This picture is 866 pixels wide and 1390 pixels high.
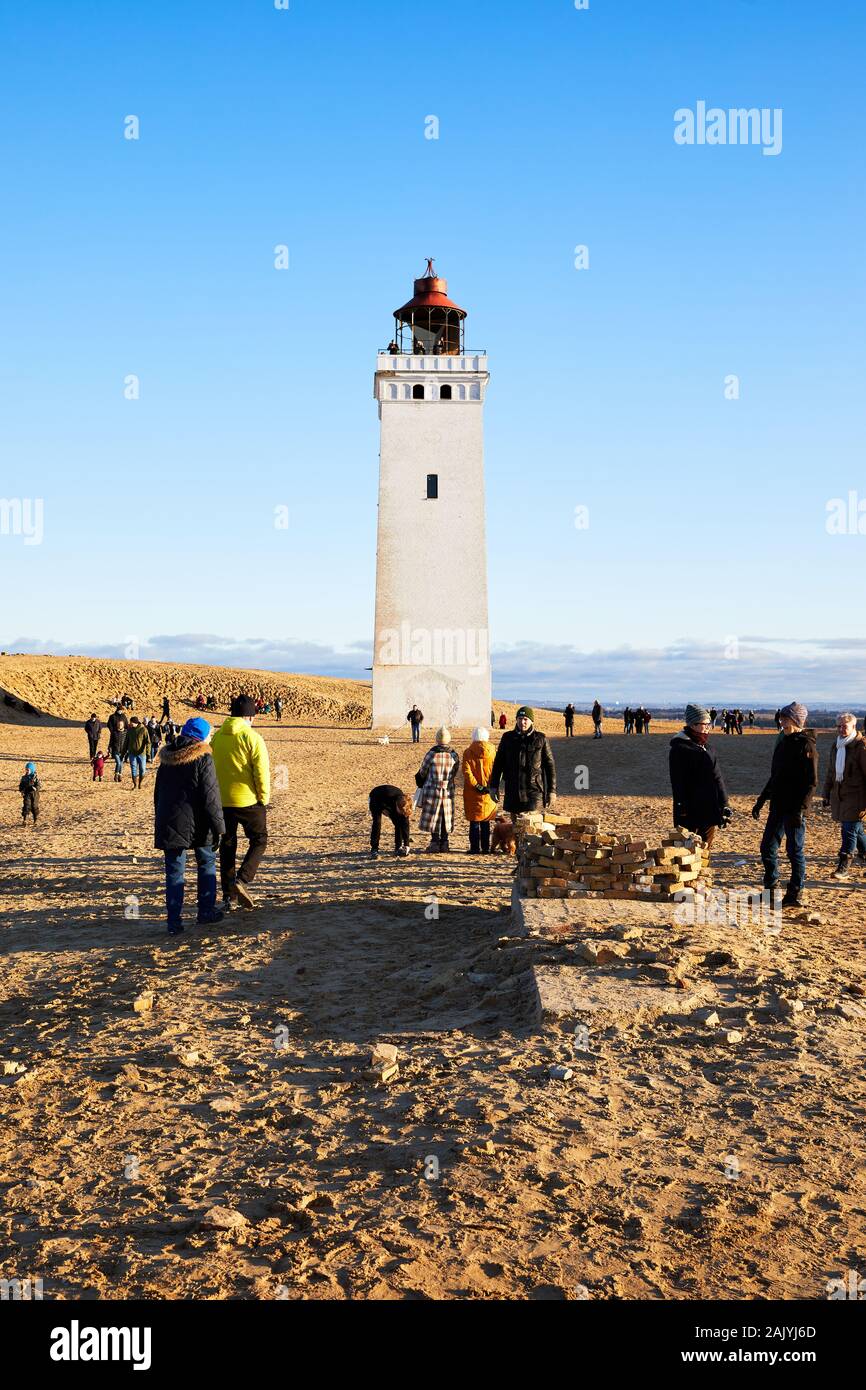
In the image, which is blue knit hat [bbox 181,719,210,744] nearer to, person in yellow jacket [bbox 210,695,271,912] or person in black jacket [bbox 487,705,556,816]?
person in yellow jacket [bbox 210,695,271,912]

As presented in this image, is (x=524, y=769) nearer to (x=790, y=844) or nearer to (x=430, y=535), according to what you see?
(x=790, y=844)

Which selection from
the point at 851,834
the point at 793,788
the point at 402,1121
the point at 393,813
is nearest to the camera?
the point at 402,1121

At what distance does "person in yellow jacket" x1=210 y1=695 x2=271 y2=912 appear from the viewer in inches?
380

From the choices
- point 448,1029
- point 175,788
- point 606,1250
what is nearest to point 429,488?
point 175,788

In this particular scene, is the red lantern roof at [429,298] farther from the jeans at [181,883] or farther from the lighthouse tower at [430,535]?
the jeans at [181,883]

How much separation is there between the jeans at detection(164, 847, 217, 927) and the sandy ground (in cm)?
24

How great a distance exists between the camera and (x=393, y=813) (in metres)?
12.7

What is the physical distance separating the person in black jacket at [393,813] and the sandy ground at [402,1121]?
10.3 feet

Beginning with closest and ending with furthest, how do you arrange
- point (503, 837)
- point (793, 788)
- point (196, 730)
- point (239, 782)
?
point (196, 730), point (793, 788), point (239, 782), point (503, 837)

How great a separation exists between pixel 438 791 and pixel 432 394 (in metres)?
29.7

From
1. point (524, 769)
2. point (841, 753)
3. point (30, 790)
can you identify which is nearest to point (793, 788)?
point (841, 753)

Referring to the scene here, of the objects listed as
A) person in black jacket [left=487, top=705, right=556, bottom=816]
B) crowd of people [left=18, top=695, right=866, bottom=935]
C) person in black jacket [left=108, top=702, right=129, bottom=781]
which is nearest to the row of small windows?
person in black jacket [left=108, top=702, right=129, bottom=781]
